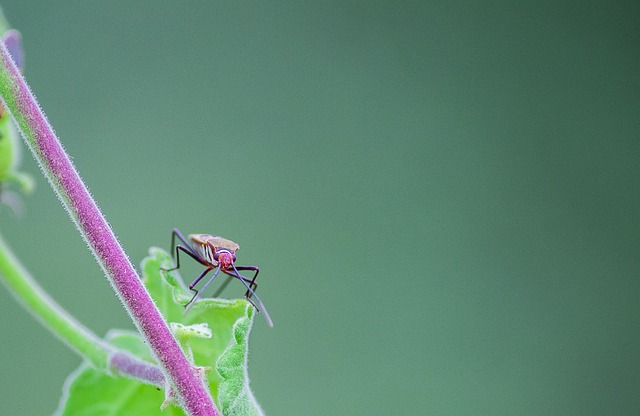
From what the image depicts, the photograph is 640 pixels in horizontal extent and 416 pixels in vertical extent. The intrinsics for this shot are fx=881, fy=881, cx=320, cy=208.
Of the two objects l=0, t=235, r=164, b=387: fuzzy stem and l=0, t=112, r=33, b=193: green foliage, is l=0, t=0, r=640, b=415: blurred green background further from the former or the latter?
l=0, t=235, r=164, b=387: fuzzy stem

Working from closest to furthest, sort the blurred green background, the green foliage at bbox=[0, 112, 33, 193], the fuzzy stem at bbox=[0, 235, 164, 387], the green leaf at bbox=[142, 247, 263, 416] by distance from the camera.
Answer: the green leaf at bbox=[142, 247, 263, 416] → the fuzzy stem at bbox=[0, 235, 164, 387] → the green foliage at bbox=[0, 112, 33, 193] → the blurred green background

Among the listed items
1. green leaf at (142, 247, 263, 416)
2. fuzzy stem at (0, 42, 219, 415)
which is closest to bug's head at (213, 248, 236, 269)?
green leaf at (142, 247, 263, 416)

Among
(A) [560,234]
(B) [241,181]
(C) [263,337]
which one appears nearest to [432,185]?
(A) [560,234]

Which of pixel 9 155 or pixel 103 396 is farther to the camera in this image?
pixel 9 155

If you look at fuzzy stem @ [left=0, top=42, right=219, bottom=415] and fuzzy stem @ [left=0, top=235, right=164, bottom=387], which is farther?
fuzzy stem @ [left=0, top=235, right=164, bottom=387]

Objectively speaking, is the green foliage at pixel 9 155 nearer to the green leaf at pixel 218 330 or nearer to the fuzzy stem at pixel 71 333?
the fuzzy stem at pixel 71 333

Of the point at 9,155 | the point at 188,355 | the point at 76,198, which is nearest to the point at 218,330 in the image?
the point at 188,355

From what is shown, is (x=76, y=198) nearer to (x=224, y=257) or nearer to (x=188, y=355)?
(x=188, y=355)

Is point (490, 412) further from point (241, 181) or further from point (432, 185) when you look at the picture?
point (241, 181)
